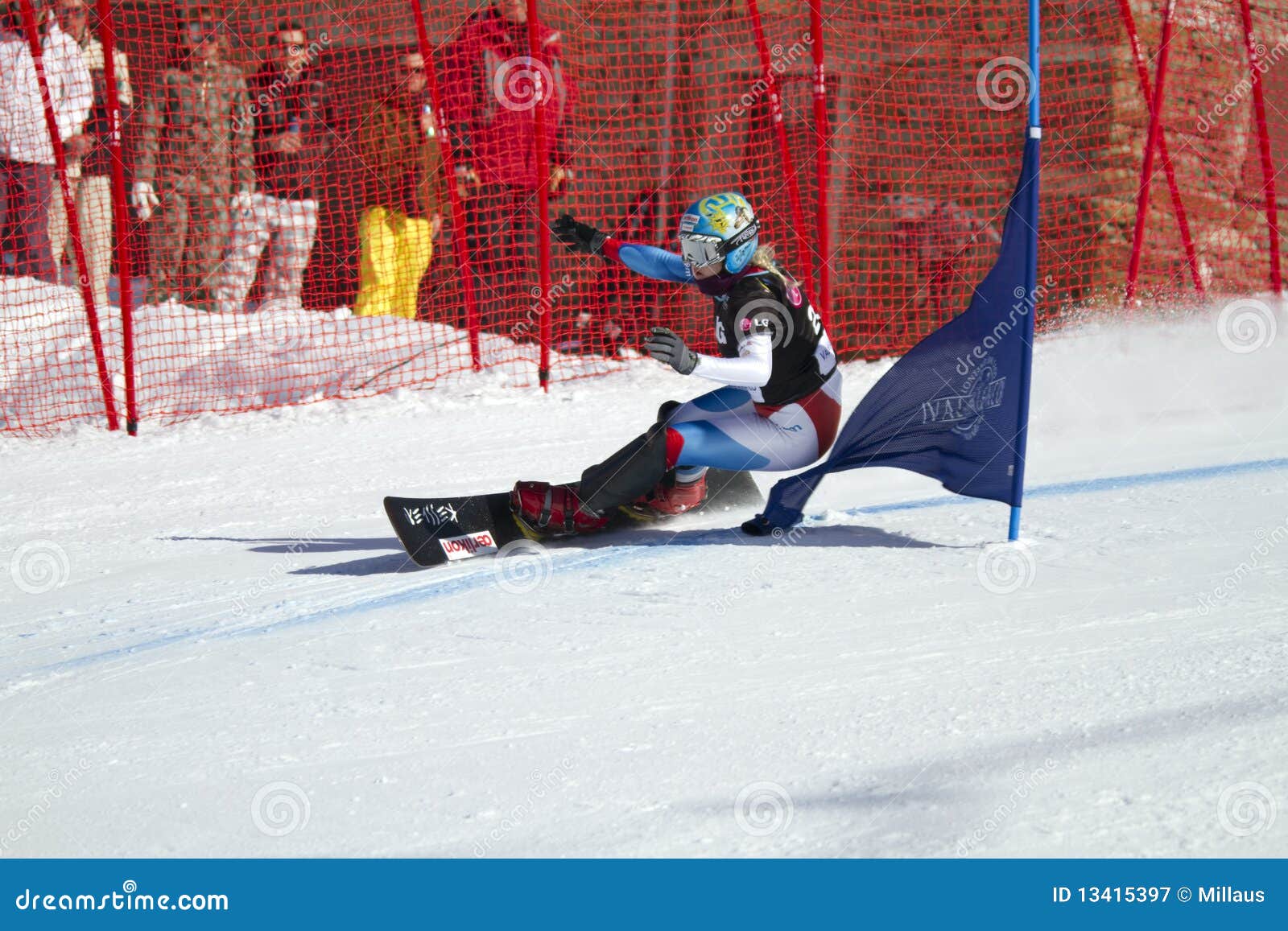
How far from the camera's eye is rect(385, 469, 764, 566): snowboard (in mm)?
5074

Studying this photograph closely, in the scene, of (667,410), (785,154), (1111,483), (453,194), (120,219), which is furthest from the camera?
(785,154)

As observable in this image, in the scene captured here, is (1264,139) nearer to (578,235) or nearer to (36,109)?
(578,235)

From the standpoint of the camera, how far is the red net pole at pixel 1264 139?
33.2 feet

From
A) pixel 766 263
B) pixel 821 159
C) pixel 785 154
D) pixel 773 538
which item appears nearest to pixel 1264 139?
pixel 821 159

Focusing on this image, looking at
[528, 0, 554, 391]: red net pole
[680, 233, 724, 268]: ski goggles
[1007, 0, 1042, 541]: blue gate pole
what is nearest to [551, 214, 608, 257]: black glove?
[680, 233, 724, 268]: ski goggles

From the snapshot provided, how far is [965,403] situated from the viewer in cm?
485

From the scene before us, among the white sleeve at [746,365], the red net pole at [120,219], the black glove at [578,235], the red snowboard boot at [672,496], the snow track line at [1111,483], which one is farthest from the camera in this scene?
the red net pole at [120,219]

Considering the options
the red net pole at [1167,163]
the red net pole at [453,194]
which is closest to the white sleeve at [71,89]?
the red net pole at [453,194]

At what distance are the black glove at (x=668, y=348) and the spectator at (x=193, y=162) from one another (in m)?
6.11

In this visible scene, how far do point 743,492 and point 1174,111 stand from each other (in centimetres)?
656

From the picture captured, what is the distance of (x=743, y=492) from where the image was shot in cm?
568

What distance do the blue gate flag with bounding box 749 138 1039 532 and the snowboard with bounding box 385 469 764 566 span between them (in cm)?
93

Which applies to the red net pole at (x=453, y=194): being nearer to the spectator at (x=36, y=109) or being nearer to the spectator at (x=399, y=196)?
the spectator at (x=399, y=196)

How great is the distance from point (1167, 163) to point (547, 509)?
698cm
